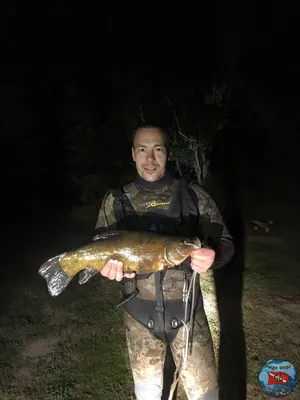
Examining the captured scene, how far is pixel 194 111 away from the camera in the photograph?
12492 mm

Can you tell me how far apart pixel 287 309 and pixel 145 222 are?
14.8 ft

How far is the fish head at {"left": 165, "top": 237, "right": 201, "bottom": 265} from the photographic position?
2.62 m

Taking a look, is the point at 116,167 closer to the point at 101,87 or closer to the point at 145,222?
the point at 101,87

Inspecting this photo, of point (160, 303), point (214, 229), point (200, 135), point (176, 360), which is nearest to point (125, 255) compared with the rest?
point (160, 303)

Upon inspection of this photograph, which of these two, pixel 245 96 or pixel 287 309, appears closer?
pixel 287 309

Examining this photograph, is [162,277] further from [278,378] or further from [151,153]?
[278,378]

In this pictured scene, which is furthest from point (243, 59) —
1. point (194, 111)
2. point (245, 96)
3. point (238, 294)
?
point (238, 294)

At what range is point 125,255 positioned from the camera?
283 cm

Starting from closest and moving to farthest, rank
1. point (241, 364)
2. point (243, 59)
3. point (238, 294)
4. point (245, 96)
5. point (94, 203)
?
point (241, 364) < point (238, 294) < point (94, 203) < point (243, 59) < point (245, 96)

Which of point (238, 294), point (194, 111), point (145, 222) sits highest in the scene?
point (194, 111)

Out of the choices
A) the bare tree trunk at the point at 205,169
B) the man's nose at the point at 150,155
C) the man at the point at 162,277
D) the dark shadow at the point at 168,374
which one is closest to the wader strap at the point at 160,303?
the man at the point at 162,277

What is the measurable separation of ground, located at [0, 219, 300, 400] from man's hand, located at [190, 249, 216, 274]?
8.93ft

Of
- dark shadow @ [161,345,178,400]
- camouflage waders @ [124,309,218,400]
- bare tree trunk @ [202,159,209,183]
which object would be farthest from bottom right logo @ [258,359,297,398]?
bare tree trunk @ [202,159,209,183]

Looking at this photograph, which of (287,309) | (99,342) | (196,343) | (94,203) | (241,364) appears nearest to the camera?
(196,343)
